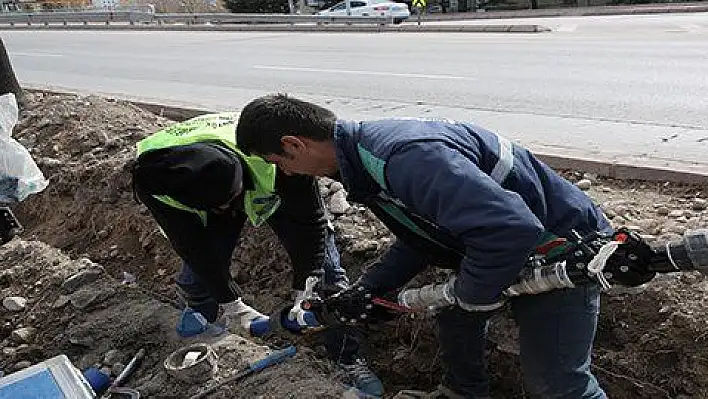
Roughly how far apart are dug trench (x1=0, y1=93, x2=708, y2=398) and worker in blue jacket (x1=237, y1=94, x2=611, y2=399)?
0.86 metres

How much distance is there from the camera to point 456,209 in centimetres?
192

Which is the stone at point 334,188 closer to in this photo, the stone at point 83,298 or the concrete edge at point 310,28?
the stone at point 83,298

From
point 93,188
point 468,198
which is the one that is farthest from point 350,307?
point 93,188

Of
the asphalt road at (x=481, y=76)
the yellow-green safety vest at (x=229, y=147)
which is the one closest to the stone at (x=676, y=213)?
the asphalt road at (x=481, y=76)

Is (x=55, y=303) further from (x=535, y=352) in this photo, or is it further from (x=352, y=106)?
(x=352, y=106)

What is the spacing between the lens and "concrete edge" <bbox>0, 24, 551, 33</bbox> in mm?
16594

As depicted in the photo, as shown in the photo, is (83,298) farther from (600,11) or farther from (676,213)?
(600,11)

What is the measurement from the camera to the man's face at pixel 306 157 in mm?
2201

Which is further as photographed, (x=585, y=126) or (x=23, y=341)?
(x=585, y=126)

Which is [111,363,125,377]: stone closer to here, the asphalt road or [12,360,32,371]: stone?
[12,360,32,371]: stone

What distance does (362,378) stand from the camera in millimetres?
3264

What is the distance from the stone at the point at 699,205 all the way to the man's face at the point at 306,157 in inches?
87.6

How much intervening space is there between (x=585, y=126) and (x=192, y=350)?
3.98 m

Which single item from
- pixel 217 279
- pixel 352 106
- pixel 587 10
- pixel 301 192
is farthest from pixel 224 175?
pixel 587 10
